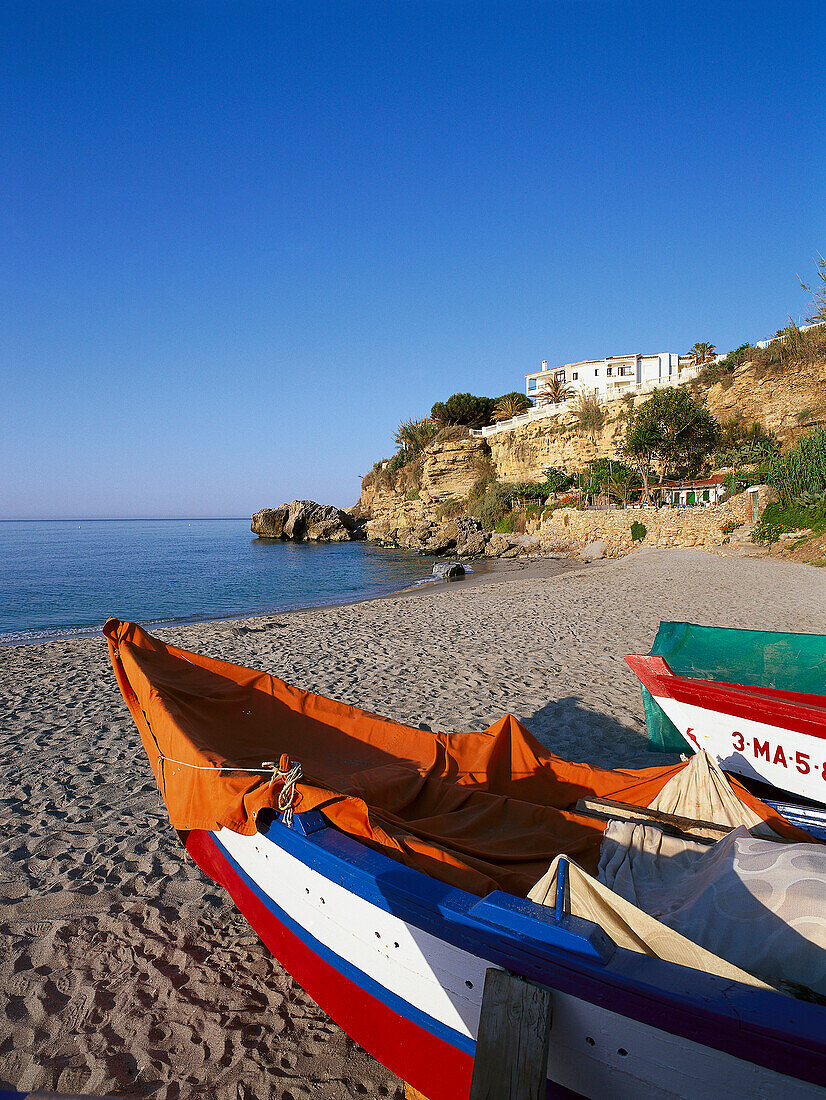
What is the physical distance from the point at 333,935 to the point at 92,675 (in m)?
8.63

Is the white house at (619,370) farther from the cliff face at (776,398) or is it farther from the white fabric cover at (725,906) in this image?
the white fabric cover at (725,906)

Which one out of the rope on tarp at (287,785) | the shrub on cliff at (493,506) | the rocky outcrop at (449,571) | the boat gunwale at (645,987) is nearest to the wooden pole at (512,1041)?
the boat gunwale at (645,987)

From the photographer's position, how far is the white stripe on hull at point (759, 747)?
Result: 4.31m

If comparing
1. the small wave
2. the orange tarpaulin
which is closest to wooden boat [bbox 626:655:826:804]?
the orange tarpaulin

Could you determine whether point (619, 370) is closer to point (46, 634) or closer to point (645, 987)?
point (46, 634)

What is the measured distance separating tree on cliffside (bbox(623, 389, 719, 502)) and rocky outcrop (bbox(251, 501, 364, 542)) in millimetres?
29730

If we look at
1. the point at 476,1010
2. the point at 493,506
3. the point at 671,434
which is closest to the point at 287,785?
the point at 476,1010

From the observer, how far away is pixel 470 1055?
6.62 ft

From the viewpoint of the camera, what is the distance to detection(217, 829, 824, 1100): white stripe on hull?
1.53m

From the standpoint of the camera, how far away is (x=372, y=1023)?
2.39m

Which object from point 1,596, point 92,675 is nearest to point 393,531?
point 1,596

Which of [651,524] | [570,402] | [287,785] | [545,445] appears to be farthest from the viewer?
[545,445]

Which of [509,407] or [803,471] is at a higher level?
[509,407]

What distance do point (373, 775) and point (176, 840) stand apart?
2.10 m
